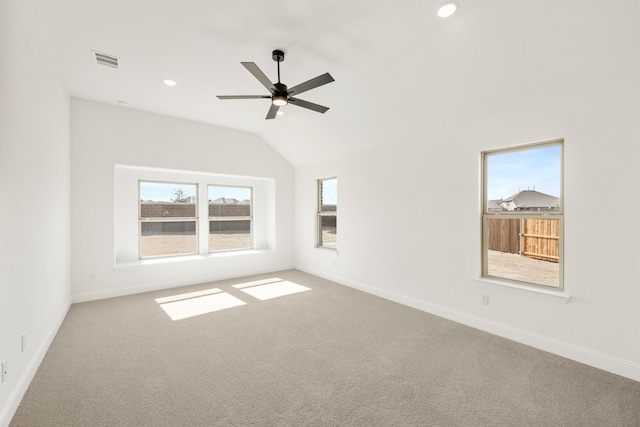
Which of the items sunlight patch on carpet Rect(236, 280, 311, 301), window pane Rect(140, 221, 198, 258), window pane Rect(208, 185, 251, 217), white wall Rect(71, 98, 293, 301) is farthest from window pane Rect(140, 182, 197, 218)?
sunlight patch on carpet Rect(236, 280, 311, 301)

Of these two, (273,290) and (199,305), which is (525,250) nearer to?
(273,290)

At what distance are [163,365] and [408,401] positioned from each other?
2.09 metres

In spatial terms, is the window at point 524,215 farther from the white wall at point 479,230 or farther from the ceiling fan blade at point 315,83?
the ceiling fan blade at point 315,83

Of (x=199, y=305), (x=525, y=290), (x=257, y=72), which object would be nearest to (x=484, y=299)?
(x=525, y=290)

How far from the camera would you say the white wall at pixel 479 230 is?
7.79 ft

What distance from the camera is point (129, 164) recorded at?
458 cm

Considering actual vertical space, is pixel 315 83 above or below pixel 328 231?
above

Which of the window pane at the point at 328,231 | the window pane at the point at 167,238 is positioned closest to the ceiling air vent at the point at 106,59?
the window pane at the point at 167,238

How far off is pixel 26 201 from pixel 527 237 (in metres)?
4.66

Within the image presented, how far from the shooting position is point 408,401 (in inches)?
80.7

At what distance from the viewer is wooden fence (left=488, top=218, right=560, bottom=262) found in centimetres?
290

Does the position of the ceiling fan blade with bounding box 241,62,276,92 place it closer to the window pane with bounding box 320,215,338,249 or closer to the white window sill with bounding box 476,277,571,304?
the white window sill with bounding box 476,277,571,304

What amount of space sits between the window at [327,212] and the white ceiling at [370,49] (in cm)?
202

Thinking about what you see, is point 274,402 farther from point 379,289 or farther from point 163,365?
point 379,289
